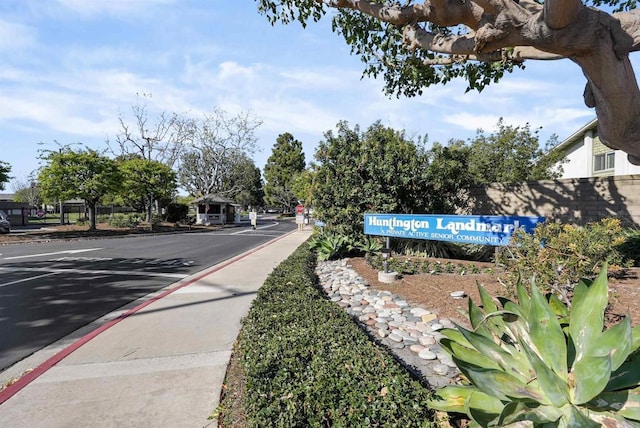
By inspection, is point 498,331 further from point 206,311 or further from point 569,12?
point 206,311

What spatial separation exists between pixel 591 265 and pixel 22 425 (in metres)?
6.26

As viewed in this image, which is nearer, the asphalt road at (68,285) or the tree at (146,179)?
the asphalt road at (68,285)

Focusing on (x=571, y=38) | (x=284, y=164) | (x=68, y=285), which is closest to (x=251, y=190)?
(x=284, y=164)

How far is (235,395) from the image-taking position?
324cm

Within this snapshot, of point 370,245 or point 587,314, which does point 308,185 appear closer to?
point 370,245

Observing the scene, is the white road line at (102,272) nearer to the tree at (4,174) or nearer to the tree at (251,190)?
the tree at (4,174)

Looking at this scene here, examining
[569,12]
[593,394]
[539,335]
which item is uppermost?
[569,12]

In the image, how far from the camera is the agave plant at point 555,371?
1729 mm

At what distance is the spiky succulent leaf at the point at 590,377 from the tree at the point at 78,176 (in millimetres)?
28045

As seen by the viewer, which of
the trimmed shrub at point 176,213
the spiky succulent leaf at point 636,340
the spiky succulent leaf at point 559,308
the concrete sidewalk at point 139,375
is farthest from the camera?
the trimmed shrub at point 176,213

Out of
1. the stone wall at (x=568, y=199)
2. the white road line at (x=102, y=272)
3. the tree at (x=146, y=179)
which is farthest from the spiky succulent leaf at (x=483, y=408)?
the tree at (x=146, y=179)

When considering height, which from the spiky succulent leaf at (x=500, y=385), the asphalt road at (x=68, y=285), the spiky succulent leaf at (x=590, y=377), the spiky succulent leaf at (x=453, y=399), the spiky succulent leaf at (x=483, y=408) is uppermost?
the spiky succulent leaf at (x=590, y=377)

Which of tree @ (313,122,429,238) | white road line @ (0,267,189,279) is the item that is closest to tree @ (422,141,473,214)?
tree @ (313,122,429,238)

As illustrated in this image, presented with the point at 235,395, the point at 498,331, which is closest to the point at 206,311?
the point at 235,395
